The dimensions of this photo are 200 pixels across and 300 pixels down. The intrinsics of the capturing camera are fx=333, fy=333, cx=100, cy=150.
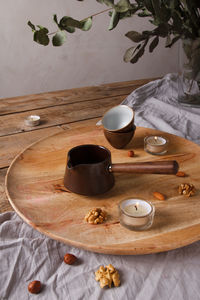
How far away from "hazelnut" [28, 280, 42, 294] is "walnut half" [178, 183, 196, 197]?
406 millimetres

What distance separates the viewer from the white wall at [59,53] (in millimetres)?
2387

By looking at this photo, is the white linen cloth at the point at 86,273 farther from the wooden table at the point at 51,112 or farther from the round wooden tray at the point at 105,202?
the wooden table at the point at 51,112

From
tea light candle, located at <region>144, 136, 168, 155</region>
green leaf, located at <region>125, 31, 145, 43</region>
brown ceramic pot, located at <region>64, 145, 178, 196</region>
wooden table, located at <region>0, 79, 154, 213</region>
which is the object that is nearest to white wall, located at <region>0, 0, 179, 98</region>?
wooden table, located at <region>0, 79, 154, 213</region>

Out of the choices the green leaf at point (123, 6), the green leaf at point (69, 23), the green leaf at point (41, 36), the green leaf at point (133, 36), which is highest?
the green leaf at point (123, 6)

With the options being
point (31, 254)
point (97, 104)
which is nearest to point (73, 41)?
point (97, 104)

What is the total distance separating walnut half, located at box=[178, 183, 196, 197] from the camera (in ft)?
2.75

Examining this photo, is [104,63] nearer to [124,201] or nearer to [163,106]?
[163,106]

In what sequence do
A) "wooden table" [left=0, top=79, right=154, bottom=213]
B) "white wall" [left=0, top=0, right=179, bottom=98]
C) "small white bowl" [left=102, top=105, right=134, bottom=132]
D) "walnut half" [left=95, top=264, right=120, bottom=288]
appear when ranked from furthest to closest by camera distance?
"white wall" [left=0, top=0, right=179, bottom=98] < "wooden table" [left=0, top=79, right=154, bottom=213] < "small white bowl" [left=102, top=105, right=134, bottom=132] < "walnut half" [left=95, top=264, right=120, bottom=288]

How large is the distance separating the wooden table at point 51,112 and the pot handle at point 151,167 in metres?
0.41

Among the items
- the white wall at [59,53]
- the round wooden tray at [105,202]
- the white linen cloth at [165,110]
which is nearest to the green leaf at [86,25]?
the round wooden tray at [105,202]

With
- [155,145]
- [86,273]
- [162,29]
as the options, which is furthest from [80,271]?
[162,29]

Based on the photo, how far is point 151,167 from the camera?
790 millimetres

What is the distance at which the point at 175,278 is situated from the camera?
0.70 metres

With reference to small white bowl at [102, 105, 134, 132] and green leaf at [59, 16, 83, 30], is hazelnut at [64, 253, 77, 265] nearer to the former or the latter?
small white bowl at [102, 105, 134, 132]
